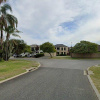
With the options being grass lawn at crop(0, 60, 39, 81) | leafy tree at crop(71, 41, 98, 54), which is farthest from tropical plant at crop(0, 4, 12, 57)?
leafy tree at crop(71, 41, 98, 54)

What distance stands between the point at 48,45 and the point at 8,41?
13.3m

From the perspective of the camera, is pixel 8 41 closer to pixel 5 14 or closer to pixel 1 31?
pixel 1 31

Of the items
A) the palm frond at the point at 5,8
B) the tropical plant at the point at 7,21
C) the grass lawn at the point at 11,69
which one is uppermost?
the palm frond at the point at 5,8

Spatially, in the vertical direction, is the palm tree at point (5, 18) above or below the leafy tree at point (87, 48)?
above

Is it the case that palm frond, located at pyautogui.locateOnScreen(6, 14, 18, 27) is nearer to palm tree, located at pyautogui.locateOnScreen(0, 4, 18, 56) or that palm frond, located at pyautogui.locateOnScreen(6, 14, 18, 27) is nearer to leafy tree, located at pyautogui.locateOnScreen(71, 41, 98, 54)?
palm tree, located at pyautogui.locateOnScreen(0, 4, 18, 56)

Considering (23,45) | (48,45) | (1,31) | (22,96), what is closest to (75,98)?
(22,96)

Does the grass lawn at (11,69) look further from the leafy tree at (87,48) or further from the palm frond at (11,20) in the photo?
the leafy tree at (87,48)

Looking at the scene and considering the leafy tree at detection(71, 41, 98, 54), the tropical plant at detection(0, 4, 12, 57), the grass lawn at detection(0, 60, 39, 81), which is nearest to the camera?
the grass lawn at detection(0, 60, 39, 81)

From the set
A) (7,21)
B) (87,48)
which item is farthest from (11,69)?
(87,48)

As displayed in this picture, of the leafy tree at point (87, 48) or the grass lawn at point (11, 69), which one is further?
the leafy tree at point (87, 48)

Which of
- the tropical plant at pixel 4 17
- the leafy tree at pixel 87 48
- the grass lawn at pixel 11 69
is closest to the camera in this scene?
the grass lawn at pixel 11 69

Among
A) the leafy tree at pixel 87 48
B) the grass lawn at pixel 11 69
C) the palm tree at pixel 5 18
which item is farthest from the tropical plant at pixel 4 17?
the leafy tree at pixel 87 48

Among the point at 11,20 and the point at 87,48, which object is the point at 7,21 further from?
the point at 87,48

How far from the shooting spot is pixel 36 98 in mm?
3830
